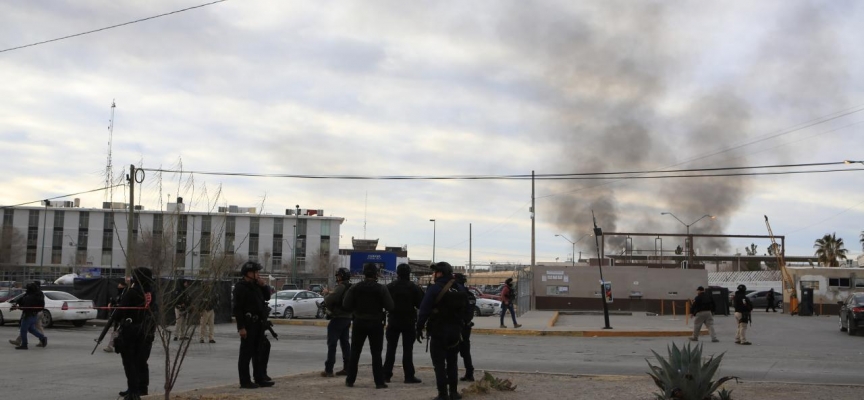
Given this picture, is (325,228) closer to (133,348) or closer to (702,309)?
(702,309)

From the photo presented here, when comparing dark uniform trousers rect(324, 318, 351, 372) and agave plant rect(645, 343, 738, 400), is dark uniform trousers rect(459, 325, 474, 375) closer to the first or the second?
dark uniform trousers rect(324, 318, 351, 372)

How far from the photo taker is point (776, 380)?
472 inches

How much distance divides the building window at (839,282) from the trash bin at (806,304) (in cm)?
386

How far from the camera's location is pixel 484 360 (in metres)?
15.3

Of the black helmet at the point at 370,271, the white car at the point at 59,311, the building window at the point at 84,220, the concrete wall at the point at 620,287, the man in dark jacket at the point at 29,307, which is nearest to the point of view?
the black helmet at the point at 370,271

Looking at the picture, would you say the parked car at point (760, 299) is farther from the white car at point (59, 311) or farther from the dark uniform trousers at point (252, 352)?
the dark uniform trousers at point (252, 352)

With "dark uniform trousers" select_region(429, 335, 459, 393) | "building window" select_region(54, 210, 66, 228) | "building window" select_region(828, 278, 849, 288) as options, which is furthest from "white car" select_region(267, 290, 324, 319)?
"building window" select_region(54, 210, 66, 228)

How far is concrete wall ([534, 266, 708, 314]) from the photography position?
42.4 meters

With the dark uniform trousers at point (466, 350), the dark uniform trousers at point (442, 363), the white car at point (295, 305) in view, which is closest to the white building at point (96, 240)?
the white car at point (295, 305)

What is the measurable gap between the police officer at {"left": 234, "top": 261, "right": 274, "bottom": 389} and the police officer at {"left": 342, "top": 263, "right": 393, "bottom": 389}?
3.71 ft

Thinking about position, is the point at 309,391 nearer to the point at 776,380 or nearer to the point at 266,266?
the point at 776,380

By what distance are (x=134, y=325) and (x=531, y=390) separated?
5006 millimetres

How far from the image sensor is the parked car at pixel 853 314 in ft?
77.7

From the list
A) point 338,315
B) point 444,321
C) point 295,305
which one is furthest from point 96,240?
point 444,321
